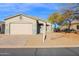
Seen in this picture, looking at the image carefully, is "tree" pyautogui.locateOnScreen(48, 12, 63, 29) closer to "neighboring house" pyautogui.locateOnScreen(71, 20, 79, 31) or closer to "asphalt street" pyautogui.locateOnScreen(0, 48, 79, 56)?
"neighboring house" pyautogui.locateOnScreen(71, 20, 79, 31)

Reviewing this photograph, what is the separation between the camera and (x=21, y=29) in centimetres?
1024

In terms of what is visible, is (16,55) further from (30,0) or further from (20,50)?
(30,0)

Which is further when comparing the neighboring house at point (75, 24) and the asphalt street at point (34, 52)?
the neighboring house at point (75, 24)

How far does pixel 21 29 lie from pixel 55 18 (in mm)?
1045

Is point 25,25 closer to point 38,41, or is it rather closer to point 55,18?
point 38,41

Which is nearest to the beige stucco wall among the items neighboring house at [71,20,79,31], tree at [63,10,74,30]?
tree at [63,10,74,30]

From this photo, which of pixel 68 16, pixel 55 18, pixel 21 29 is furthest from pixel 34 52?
pixel 68 16

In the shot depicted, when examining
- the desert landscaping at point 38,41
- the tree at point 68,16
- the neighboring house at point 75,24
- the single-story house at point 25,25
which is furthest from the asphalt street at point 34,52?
the tree at point 68,16

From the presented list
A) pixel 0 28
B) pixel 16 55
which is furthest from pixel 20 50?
pixel 0 28

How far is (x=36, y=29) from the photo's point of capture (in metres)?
10.2

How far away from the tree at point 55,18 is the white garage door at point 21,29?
66cm

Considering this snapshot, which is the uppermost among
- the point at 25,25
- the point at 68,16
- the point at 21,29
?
the point at 68,16

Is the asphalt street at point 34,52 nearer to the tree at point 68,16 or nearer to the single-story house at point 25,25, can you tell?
the single-story house at point 25,25

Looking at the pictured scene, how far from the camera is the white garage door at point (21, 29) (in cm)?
1017
